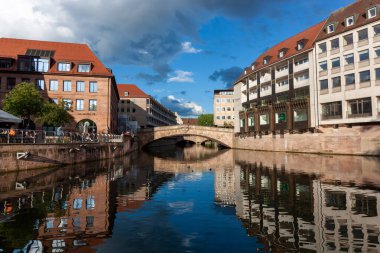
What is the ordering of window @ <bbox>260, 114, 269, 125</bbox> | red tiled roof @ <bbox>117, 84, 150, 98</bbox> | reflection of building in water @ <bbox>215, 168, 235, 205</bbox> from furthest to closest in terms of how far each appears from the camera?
red tiled roof @ <bbox>117, 84, 150, 98</bbox> < window @ <bbox>260, 114, 269, 125</bbox> < reflection of building in water @ <bbox>215, 168, 235, 205</bbox>

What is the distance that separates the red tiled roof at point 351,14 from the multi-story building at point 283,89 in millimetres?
3258

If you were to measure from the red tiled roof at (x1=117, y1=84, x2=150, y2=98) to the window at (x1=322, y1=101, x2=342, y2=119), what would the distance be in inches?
2851

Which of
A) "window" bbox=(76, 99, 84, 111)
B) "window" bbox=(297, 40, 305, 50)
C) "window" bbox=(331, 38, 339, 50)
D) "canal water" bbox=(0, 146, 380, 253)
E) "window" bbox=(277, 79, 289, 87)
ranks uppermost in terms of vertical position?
"window" bbox=(297, 40, 305, 50)

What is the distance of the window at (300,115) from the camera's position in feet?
178

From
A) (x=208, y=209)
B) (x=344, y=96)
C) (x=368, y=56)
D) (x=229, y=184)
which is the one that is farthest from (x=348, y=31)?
(x=208, y=209)

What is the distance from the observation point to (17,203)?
14.9 meters

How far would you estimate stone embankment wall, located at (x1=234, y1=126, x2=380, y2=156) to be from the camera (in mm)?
44188

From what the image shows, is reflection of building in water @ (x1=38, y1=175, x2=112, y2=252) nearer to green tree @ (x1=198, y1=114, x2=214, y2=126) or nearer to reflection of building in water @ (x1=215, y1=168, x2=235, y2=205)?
reflection of building in water @ (x1=215, y1=168, x2=235, y2=205)

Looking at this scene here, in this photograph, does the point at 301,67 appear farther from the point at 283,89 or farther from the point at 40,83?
the point at 40,83

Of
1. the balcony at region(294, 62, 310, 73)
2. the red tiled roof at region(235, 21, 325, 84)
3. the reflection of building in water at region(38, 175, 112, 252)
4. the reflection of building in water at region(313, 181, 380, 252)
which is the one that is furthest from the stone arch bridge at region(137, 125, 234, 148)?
the reflection of building in water at region(313, 181, 380, 252)

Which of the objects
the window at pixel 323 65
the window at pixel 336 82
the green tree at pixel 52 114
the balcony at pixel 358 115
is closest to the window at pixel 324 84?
the window at pixel 336 82

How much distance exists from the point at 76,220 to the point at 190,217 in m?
4.40

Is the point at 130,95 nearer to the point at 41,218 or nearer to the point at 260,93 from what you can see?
the point at 260,93

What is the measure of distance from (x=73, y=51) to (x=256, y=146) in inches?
1628
